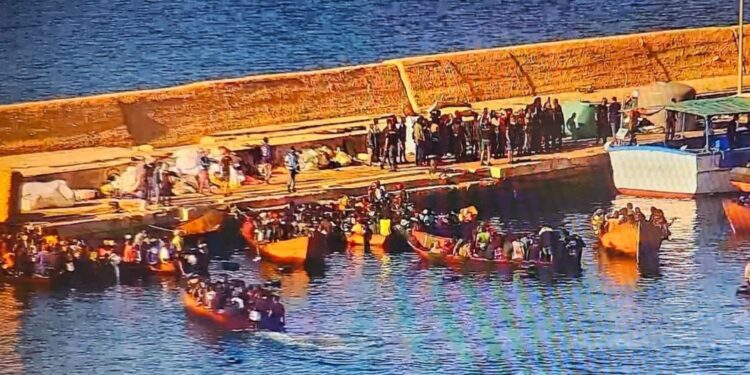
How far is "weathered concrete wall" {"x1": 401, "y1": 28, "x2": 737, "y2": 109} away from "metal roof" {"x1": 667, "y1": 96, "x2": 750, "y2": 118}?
0.65 ft

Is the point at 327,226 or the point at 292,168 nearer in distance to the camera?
the point at 327,226

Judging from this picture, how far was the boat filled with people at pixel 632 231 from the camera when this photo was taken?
29.9ft

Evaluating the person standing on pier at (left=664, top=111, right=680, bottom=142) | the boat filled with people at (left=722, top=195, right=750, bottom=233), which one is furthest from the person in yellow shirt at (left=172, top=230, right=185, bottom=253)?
the boat filled with people at (left=722, top=195, right=750, bottom=233)

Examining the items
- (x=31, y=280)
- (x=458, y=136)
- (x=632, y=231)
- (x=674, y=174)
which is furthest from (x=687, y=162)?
(x=31, y=280)

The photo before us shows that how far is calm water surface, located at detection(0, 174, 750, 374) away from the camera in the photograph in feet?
29.2

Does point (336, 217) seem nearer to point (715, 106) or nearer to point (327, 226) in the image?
point (327, 226)

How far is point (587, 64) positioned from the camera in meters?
9.57

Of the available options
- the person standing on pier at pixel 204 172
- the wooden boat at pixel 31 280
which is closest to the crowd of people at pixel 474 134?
the person standing on pier at pixel 204 172

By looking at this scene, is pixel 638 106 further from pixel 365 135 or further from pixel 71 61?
pixel 71 61

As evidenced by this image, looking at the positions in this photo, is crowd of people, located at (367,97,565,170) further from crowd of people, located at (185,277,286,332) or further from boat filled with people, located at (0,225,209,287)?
boat filled with people, located at (0,225,209,287)

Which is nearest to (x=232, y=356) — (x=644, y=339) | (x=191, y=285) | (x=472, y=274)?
(x=191, y=285)

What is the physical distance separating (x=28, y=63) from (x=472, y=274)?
6.60ft

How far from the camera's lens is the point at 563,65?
9.60m

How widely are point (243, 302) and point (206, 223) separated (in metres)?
0.45
